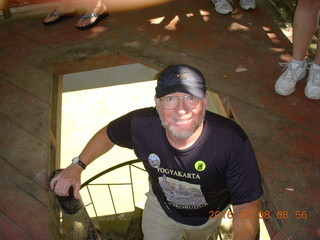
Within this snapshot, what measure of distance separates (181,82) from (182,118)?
0.74 feet

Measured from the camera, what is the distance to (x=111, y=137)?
107 inches

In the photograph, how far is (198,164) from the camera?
2.37m

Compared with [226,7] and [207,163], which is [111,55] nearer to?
[226,7]

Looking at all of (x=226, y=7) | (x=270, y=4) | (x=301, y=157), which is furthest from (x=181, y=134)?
(x=270, y=4)

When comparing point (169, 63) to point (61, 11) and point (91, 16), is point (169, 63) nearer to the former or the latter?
point (91, 16)

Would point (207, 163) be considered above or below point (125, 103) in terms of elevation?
above

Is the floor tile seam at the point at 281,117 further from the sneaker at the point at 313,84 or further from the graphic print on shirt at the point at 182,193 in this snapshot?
the graphic print on shirt at the point at 182,193

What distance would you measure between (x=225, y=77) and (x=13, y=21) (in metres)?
2.86

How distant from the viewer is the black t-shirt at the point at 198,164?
7.52 ft

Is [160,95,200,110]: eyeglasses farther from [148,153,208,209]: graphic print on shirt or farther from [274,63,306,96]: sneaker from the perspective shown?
[274,63,306,96]: sneaker

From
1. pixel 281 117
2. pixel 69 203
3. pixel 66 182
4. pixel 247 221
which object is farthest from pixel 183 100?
pixel 281 117

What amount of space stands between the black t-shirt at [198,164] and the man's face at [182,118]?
117 millimetres

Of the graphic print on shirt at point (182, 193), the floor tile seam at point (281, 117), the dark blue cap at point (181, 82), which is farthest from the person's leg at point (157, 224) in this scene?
the floor tile seam at point (281, 117)

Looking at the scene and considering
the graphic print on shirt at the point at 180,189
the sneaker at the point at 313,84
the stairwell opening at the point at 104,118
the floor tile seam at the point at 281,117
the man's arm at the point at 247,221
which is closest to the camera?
the man's arm at the point at 247,221
